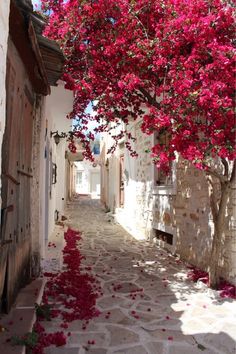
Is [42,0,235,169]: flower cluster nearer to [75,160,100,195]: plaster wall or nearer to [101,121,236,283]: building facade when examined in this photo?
[101,121,236,283]: building facade

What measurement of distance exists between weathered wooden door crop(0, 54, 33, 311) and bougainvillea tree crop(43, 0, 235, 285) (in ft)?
3.70

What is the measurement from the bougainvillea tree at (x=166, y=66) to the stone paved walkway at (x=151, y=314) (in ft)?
2.34

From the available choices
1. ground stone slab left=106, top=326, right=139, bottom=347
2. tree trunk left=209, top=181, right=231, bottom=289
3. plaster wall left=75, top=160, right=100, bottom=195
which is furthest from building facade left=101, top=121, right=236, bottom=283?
plaster wall left=75, top=160, right=100, bottom=195

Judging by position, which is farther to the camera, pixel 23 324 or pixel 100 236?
pixel 100 236

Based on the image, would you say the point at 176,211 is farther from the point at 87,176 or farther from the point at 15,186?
the point at 87,176

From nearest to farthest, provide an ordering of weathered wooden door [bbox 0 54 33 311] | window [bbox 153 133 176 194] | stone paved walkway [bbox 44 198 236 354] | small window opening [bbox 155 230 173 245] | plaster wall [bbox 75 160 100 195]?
weathered wooden door [bbox 0 54 33 311], stone paved walkway [bbox 44 198 236 354], window [bbox 153 133 176 194], small window opening [bbox 155 230 173 245], plaster wall [bbox 75 160 100 195]

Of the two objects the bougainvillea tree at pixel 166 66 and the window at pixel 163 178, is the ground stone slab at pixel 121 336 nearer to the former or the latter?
the bougainvillea tree at pixel 166 66

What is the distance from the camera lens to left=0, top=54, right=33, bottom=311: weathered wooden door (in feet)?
9.71

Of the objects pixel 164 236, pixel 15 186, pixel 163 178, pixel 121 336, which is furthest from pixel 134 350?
pixel 163 178

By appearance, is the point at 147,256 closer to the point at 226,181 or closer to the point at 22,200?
the point at 226,181

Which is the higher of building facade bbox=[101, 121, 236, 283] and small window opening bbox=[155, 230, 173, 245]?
building facade bbox=[101, 121, 236, 283]

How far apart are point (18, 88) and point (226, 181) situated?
3.00 meters

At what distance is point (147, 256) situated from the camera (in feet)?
23.3

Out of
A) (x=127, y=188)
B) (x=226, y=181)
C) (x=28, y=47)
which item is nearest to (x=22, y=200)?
(x=28, y=47)
